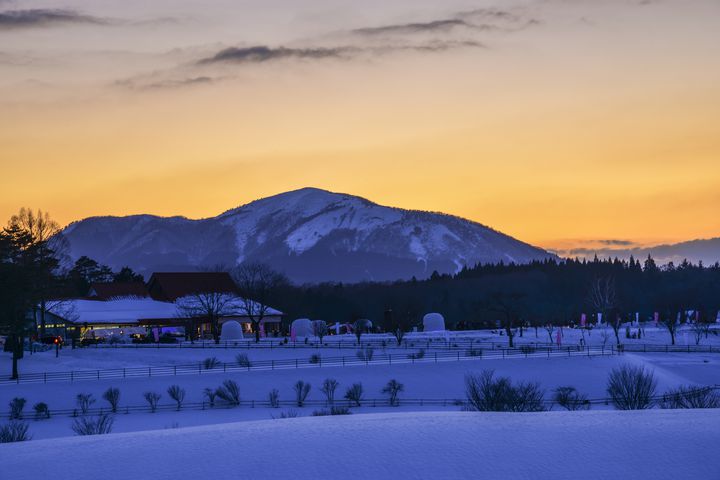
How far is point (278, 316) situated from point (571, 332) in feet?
111

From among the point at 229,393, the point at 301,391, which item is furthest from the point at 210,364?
the point at 301,391

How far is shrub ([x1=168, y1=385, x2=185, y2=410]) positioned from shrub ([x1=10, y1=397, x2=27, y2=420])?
811 cm

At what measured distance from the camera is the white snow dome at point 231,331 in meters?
94.2

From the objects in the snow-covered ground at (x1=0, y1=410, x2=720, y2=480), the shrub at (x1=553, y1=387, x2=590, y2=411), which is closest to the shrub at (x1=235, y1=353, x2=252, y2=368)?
the shrub at (x1=553, y1=387, x2=590, y2=411)

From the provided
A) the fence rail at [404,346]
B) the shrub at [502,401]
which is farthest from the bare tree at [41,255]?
the shrub at [502,401]

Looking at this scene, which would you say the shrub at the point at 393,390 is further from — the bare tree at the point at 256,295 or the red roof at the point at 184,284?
the red roof at the point at 184,284

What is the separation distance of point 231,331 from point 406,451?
68.9 metres

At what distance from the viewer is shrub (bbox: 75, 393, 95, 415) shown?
5041 cm

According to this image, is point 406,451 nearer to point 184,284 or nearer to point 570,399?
point 570,399

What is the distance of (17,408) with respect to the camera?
49.3m

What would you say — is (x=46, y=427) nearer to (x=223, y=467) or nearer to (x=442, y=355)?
(x=223, y=467)

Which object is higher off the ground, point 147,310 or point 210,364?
point 147,310

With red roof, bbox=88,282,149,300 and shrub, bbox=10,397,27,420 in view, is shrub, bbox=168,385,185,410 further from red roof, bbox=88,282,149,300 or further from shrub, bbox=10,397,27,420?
red roof, bbox=88,282,149,300

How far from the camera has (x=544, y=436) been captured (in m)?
28.9
